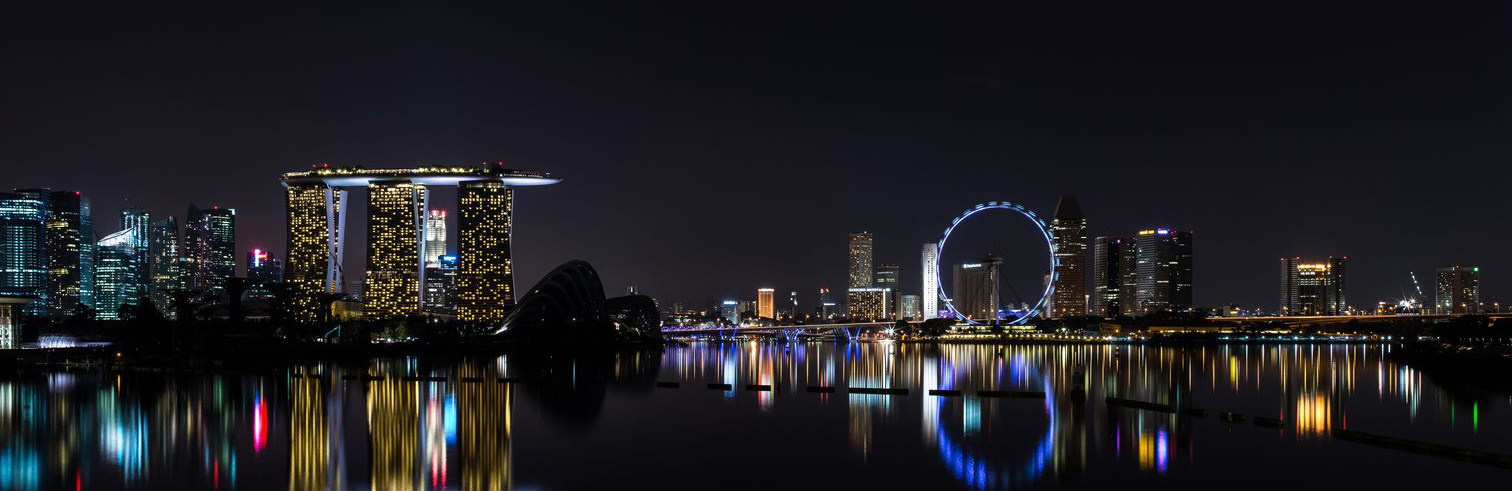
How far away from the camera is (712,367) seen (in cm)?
9644

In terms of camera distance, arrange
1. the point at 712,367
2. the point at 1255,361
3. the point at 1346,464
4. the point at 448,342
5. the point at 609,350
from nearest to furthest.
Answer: the point at 1346,464 < the point at 712,367 < the point at 1255,361 < the point at 448,342 < the point at 609,350

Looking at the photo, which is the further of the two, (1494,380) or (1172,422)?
(1494,380)

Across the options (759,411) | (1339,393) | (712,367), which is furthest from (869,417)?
(712,367)

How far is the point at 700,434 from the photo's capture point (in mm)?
44875

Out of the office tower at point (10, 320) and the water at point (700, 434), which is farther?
the office tower at point (10, 320)

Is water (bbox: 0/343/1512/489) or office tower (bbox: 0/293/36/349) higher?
office tower (bbox: 0/293/36/349)

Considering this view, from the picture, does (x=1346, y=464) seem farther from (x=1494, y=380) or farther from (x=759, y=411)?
(x=1494, y=380)

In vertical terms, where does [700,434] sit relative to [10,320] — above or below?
below

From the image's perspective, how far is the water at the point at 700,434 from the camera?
33.6 m

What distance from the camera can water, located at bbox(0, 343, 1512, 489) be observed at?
110ft

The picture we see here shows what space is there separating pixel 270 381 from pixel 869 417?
36979mm

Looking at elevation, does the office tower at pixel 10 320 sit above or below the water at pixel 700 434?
above

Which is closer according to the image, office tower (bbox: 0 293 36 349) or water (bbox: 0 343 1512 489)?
water (bbox: 0 343 1512 489)

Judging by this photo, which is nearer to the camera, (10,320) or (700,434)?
(700,434)
